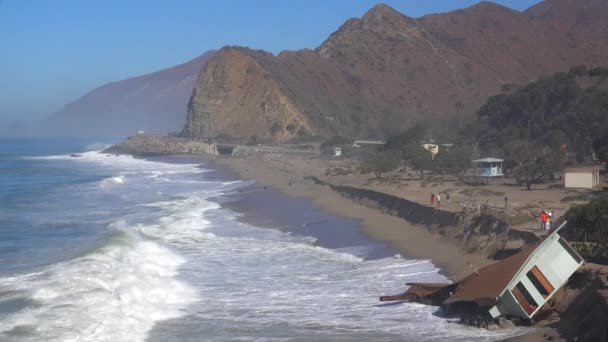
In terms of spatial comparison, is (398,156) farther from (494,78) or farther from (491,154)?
(494,78)

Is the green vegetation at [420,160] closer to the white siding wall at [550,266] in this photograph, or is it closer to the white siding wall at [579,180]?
the white siding wall at [579,180]

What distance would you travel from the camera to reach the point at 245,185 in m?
44.2

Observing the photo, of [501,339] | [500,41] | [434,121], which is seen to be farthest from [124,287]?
[500,41]

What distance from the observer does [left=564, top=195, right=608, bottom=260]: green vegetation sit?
46.3ft

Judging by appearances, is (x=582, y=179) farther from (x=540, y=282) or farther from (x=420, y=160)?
(x=540, y=282)

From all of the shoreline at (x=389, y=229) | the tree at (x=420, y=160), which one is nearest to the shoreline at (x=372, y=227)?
the shoreline at (x=389, y=229)

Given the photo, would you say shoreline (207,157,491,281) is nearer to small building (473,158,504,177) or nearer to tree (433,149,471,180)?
tree (433,149,471,180)

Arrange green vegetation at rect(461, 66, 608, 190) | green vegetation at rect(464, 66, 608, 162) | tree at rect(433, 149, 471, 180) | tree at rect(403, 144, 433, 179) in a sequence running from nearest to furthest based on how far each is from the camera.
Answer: green vegetation at rect(461, 66, 608, 190), tree at rect(433, 149, 471, 180), tree at rect(403, 144, 433, 179), green vegetation at rect(464, 66, 608, 162)

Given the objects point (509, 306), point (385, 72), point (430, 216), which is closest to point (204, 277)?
point (509, 306)

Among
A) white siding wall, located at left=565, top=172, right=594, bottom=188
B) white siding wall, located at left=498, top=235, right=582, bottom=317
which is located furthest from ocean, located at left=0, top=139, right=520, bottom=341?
white siding wall, located at left=565, top=172, right=594, bottom=188

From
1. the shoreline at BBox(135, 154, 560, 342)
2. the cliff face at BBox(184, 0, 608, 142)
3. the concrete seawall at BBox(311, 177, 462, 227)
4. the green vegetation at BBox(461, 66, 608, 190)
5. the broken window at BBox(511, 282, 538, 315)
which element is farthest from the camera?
the cliff face at BBox(184, 0, 608, 142)

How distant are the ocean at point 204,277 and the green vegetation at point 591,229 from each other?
290cm

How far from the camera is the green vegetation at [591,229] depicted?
14.1m

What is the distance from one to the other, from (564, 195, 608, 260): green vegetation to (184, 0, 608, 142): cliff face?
73.6 metres
